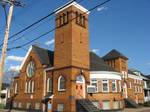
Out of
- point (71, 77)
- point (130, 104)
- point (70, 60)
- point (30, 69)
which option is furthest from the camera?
point (130, 104)

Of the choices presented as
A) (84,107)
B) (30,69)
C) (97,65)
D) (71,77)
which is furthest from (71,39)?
Result: (30,69)

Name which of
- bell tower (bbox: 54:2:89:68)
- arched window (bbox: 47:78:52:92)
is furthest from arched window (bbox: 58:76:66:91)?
arched window (bbox: 47:78:52:92)

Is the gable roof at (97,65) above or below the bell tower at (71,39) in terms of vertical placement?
below

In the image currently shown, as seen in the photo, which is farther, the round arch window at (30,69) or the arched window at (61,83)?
the round arch window at (30,69)

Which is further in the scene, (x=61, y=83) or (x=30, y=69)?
(x=30, y=69)

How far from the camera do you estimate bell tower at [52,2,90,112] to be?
1166 inches

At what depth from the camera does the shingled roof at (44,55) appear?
120 ft

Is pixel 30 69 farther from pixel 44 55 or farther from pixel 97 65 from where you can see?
pixel 97 65

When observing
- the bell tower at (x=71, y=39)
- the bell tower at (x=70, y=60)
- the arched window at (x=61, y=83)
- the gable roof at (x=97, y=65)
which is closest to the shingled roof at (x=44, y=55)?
the bell tower at (x=71, y=39)

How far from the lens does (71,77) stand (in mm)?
29531

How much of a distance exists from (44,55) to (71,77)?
11072mm

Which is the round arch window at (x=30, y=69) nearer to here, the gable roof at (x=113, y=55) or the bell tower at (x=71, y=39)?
the bell tower at (x=71, y=39)

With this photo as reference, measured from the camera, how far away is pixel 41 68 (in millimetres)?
35594

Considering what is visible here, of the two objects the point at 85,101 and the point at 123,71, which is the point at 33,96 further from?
the point at 123,71
